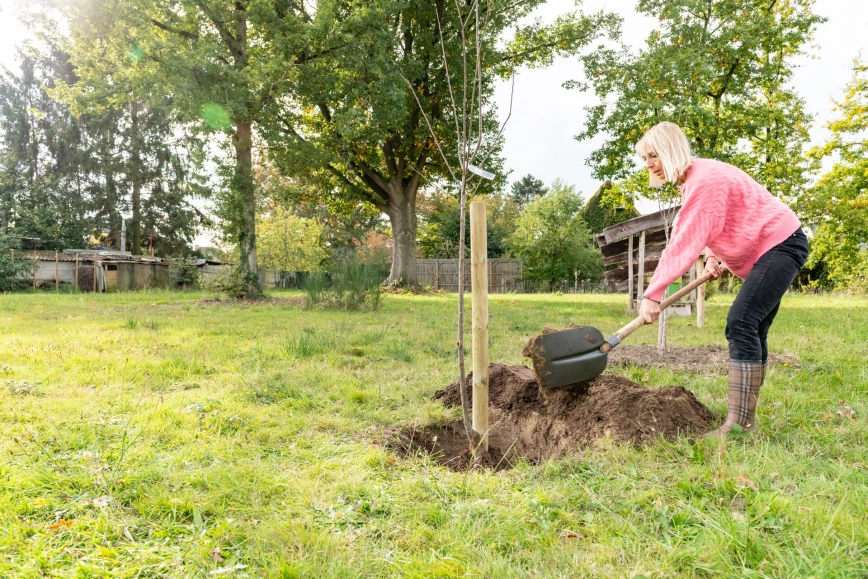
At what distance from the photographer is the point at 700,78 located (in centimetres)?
1359

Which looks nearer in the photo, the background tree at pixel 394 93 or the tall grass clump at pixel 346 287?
the tall grass clump at pixel 346 287

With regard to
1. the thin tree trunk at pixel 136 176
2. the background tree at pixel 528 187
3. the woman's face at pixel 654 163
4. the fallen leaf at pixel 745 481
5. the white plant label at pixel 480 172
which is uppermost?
the background tree at pixel 528 187

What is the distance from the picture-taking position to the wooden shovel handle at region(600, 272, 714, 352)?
2.98 metres

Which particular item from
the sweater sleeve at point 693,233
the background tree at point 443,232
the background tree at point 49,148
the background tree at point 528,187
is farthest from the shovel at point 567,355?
the background tree at point 528,187

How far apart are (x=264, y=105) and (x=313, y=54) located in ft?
7.48

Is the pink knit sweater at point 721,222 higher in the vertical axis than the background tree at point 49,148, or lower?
lower

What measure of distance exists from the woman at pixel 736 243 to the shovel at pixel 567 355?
A: 37cm

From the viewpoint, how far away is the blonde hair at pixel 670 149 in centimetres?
300

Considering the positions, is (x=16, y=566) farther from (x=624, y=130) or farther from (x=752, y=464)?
(x=624, y=130)

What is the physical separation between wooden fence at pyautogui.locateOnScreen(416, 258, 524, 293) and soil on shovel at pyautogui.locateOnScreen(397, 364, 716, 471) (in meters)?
22.4

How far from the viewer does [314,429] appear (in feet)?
11.4

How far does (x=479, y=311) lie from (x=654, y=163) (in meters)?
1.45

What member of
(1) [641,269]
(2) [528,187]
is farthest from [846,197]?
(2) [528,187]

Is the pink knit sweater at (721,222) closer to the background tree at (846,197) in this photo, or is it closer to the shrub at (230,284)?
the shrub at (230,284)
